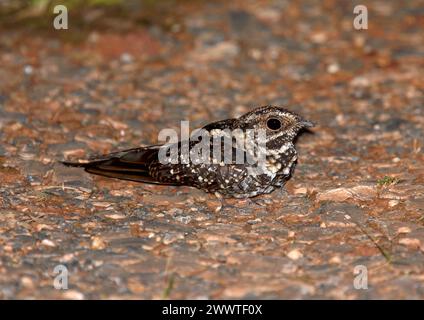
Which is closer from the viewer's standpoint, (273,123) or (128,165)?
(273,123)

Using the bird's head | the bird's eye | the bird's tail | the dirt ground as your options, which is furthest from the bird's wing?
the bird's eye

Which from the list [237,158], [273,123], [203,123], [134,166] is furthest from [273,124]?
[203,123]

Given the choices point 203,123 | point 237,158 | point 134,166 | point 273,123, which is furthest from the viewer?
point 203,123

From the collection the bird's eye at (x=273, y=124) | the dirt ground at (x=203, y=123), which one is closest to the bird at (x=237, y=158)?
the bird's eye at (x=273, y=124)

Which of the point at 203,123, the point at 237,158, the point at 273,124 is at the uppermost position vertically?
the point at 203,123

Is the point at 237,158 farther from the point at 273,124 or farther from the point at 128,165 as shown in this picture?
the point at 128,165

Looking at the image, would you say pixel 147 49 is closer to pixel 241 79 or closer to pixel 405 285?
pixel 241 79

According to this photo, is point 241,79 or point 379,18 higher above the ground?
point 379,18
